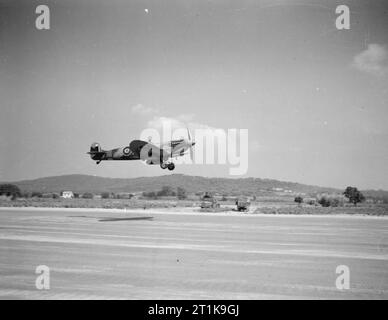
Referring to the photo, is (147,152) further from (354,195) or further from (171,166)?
(354,195)

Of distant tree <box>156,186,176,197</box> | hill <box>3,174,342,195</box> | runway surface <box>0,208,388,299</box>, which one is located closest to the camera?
runway surface <box>0,208,388,299</box>

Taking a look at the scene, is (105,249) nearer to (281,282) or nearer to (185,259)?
(185,259)

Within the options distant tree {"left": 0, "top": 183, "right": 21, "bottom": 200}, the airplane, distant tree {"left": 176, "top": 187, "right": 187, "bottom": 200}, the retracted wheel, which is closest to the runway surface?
the retracted wheel

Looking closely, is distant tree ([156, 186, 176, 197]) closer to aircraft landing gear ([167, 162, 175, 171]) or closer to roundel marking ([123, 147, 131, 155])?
roundel marking ([123, 147, 131, 155])

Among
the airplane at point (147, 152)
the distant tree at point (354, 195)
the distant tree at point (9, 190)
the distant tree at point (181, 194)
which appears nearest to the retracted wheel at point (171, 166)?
the airplane at point (147, 152)

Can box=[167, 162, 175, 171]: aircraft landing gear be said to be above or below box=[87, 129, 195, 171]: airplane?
below
